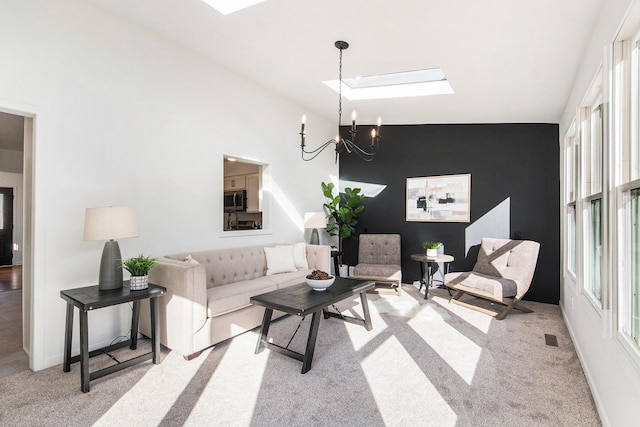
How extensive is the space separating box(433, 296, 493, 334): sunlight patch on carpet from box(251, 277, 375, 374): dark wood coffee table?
125 cm

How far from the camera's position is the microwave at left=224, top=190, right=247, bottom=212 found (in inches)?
274

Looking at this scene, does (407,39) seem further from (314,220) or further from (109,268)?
(109,268)

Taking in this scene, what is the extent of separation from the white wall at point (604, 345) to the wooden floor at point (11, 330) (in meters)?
4.04

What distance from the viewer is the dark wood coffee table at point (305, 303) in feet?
8.95

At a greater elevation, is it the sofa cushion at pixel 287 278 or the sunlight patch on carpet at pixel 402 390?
the sofa cushion at pixel 287 278

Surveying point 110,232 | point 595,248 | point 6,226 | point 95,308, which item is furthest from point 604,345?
point 6,226

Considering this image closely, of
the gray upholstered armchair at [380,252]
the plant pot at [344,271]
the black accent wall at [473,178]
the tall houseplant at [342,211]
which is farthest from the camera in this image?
the plant pot at [344,271]

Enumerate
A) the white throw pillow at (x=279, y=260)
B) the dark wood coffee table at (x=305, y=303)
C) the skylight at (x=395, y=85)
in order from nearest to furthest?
the dark wood coffee table at (x=305, y=303) < the skylight at (x=395, y=85) < the white throw pillow at (x=279, y=260)

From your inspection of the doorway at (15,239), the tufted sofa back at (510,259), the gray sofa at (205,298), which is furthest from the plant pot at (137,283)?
the tufted sofa back at (510,259)

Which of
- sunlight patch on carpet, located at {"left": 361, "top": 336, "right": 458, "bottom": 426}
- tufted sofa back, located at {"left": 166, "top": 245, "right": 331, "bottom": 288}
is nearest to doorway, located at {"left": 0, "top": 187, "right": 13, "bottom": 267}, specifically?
tufted sofa back, located at {"left": 166, "top": 245, "right": 331, "bottom": 288}

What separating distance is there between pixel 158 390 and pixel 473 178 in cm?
507

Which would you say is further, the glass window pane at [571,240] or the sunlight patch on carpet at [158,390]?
the glass window pane at [571,240]

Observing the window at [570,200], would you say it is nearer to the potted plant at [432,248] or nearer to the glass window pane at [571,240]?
the glass window pane at [571,240]

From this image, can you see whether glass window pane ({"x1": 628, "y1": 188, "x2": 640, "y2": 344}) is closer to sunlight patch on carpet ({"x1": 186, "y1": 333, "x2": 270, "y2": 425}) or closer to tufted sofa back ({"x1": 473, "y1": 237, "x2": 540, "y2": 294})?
sunlight patch on carpet ({"x1": 186, "y1": 333, "x2": 270, "y2": 425})
